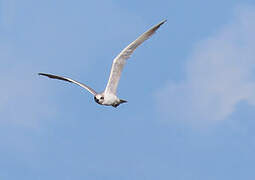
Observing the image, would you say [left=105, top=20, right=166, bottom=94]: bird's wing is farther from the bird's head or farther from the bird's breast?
the bird's head

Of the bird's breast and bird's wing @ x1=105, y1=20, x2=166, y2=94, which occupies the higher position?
bird's wing @ x1=105, y1=20, x2=166, y2=94

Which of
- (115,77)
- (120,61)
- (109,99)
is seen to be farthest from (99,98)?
(120,61)

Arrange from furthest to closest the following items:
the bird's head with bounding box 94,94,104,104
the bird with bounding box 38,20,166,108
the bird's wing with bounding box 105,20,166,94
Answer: the bird's head with bounding box 94,94,104,104 → the bird with bounding box 38,20,166,108 → the bird's wing with bounding box 105,20,166,94

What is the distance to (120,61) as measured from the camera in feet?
166

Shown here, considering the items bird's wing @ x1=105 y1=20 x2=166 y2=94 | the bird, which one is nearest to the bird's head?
the bird

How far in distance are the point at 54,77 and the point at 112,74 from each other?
5.47 metres

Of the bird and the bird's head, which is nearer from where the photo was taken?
the bird

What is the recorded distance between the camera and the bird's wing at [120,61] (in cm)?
4906

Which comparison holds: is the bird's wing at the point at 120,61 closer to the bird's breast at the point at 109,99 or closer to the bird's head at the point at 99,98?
the bird's breast at the point at 109,99

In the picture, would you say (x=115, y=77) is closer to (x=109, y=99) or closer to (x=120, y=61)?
(x=120, y=61)

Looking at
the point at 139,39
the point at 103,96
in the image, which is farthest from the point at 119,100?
the point at 139,39

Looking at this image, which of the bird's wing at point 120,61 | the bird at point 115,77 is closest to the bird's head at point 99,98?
the bird at point 115,77

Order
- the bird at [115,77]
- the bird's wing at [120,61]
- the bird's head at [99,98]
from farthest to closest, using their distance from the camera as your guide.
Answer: the bird's head at [99,98] < the bird at [115,77] < the bird's wing at [120,61]

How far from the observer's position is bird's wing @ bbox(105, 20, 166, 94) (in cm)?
4906
